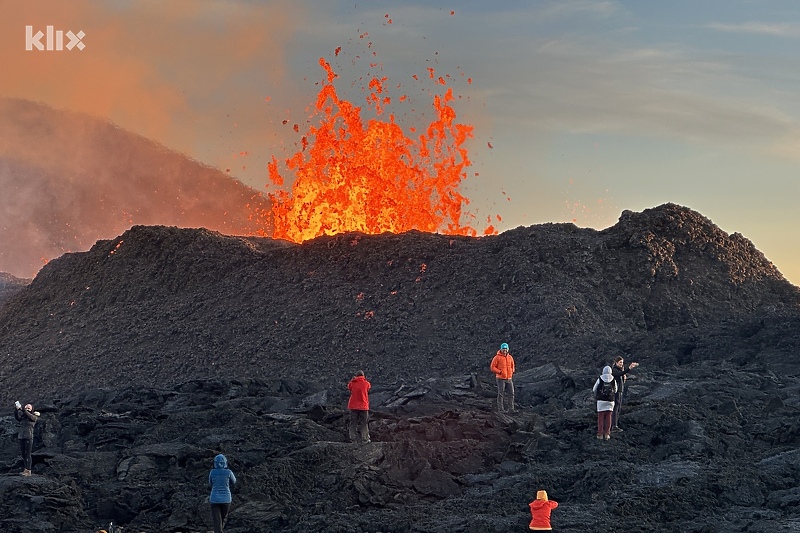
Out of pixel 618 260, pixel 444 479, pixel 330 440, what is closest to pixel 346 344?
pixel 618 260

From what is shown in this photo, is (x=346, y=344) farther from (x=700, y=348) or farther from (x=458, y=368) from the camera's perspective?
(x=700, y=348)

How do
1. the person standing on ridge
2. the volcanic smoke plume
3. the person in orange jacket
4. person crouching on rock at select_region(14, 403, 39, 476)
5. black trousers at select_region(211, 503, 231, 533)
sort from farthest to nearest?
the volcanic smoke plume → the person in orange jacket → person crouching on rock at select_region(14, 403, 39, 476) → the person standing on ridge → black trousers at select_region(211, 503, 231, 533)

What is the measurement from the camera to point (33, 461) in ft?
93.4

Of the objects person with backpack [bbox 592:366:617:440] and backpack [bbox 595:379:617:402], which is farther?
backpack [bbox 595:379:617:402]

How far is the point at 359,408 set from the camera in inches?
1068

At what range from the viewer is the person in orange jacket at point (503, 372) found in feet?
97.1

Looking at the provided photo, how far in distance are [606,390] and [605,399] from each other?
1.14 feet

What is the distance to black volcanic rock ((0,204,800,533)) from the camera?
24.4m

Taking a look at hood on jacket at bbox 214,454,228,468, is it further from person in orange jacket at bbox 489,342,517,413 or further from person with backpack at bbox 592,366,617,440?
person in orange jacket at bbox 489,342,517,413

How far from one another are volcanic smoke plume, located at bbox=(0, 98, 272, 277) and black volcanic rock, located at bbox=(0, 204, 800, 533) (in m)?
75.9

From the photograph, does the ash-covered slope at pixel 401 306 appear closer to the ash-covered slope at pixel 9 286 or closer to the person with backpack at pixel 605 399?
the person with backpack at pixel 605 399

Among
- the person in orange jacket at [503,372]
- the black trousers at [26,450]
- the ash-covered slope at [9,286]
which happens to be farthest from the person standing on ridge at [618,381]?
the ash-covered slope at [9,286]

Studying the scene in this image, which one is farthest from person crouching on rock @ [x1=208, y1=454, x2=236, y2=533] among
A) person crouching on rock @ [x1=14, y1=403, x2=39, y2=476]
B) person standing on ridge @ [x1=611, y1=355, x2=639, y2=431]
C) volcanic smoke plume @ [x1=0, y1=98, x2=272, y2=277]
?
volcanic smoke plume @ [x1=0, y1=98, x2=272, y2=277]

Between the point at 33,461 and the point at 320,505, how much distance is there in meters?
8.49
